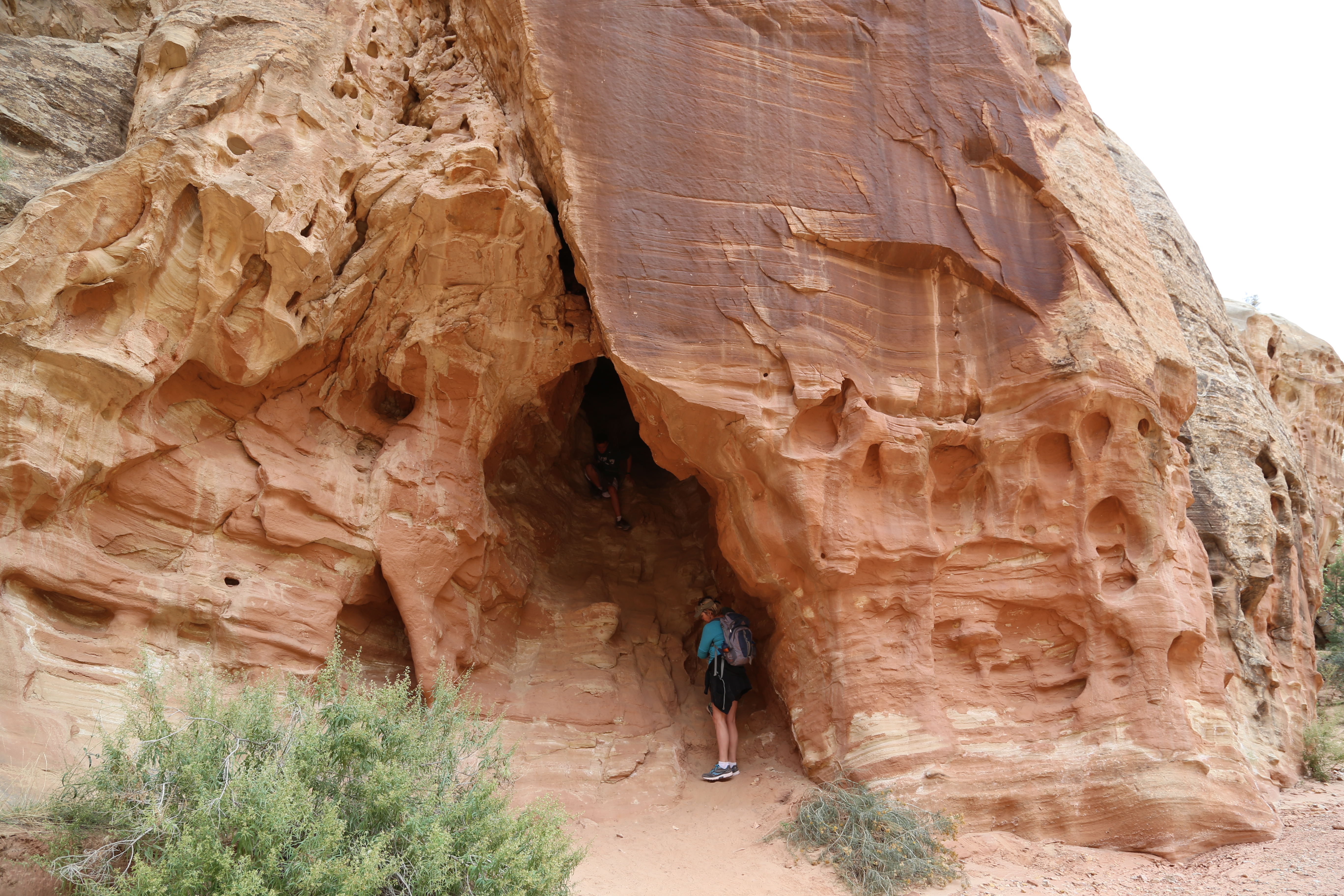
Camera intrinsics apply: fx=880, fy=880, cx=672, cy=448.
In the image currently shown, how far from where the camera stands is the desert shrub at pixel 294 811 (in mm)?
4004

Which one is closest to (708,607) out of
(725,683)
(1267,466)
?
(725,683)

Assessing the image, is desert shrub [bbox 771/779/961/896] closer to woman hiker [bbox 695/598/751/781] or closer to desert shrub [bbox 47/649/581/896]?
woman hiker [bbox 695/598/751/781]

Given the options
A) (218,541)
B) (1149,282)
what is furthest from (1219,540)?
(218,541)

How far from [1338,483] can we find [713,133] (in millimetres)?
13086

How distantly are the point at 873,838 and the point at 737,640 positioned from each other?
2175 mm

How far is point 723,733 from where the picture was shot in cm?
784

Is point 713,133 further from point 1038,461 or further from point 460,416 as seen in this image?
point 1038,461

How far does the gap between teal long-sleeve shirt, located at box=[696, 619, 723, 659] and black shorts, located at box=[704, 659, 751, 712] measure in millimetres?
76

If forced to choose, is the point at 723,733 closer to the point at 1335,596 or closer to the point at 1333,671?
the point at 1333,671

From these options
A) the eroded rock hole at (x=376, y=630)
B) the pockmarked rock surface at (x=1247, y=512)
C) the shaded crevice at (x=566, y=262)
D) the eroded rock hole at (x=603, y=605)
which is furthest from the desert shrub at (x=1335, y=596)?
the eroded rock hole at (x=376, y=630)

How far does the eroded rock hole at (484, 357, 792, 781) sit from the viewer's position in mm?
8039

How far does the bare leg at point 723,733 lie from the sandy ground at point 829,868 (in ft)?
1.41

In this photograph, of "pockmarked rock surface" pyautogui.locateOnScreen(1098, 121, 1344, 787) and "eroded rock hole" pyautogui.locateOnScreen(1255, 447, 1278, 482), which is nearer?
"pockmarked rock surface" pyautogui.locateOnScreen(1098, 121, 1344, 787)

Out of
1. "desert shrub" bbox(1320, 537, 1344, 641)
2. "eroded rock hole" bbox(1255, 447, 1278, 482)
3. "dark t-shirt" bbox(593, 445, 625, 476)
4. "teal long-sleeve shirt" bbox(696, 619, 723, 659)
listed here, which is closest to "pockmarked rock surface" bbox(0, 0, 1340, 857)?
"teal long-sleeve shirt" bbox(696, 619, 723, 659)
